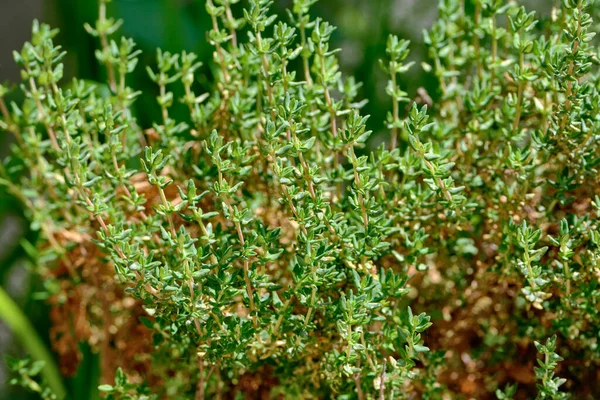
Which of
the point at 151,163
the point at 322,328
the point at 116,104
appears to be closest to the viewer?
the point at 151,163

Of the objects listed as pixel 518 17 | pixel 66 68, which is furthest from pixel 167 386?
pixel 66 68

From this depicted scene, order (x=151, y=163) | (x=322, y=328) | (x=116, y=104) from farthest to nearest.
→ (x=116, y=104) < (x=322, y=328) < (x=151, y=163)

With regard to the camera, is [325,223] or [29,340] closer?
[325,223]

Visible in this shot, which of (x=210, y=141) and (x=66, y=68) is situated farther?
(x=66, y=68)

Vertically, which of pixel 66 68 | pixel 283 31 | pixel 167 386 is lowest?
pixel 167 386

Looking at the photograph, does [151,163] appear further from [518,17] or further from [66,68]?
[66,68]

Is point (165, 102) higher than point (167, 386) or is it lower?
higher

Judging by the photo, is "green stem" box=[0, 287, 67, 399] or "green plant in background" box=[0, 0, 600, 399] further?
"green stem" box=[0, 287, 67, 399]

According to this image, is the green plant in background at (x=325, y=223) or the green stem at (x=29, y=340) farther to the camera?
the green stem at (x=29, y=340)
